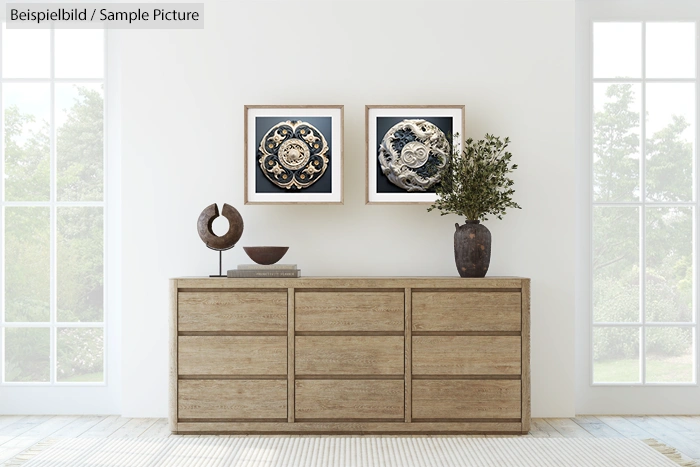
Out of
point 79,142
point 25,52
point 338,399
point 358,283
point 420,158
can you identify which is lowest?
point 338,399

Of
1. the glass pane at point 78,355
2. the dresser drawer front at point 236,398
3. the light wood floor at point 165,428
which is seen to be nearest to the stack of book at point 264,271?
the dresser drawer front at point 236,398

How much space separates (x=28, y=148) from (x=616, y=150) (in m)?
3.35

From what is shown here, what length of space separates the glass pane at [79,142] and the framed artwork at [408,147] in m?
1.55

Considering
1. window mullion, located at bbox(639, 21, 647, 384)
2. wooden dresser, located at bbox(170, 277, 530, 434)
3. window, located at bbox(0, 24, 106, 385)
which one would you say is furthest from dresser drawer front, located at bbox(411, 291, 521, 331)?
window, located at bbox(0, 24, 106, 385)

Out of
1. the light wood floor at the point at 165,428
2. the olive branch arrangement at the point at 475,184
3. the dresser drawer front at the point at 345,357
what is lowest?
the light wood floor at the point at 165,428

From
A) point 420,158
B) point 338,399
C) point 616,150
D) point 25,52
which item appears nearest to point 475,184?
point 420,158

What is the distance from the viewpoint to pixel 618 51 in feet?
Answer: 12.0

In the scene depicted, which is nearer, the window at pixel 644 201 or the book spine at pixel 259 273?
the book spine at pixel 259 273

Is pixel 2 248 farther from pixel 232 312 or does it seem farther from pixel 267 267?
pixel 267 267

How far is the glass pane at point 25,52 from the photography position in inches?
145

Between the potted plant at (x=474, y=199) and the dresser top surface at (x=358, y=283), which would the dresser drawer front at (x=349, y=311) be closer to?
the dresser top surface at (x=358, y=283)

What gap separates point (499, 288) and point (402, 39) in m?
1.46

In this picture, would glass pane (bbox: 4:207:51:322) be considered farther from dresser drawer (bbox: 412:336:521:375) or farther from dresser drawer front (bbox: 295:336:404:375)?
dresser drawer (bbox: 412:336:521:375)

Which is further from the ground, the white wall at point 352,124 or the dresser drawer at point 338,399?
the white wall at point 352,124
